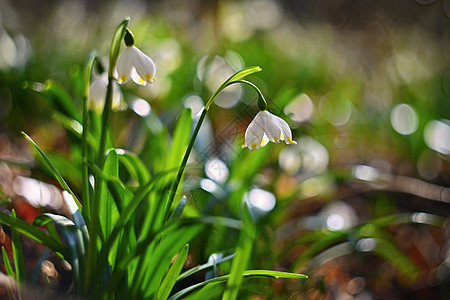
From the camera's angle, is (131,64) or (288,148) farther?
(288,148)

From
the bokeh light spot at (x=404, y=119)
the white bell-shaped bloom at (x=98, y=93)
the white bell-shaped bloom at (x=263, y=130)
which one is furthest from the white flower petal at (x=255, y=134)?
the bokeh light spot at (x=404, y=119)

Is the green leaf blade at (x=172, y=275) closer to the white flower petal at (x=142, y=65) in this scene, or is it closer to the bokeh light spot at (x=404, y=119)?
the white flower petal at (x=142, y=65)

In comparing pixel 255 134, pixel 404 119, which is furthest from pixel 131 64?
pixel 404 119

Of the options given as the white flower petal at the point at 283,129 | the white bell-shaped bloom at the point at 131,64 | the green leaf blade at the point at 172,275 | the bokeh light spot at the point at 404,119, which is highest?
the bokeh light spot at the point at 404,119

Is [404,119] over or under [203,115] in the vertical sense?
over

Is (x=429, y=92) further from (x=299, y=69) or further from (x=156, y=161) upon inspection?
(x=156, y=161)

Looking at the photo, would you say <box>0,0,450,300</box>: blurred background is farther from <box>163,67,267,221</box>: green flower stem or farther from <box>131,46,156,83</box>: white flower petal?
<box>131,46,156,83</box>: white flower petal

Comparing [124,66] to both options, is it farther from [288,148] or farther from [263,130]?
[288,148]

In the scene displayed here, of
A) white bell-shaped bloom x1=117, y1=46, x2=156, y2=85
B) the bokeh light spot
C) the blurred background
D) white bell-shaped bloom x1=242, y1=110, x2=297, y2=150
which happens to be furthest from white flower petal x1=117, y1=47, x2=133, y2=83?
the bokeh light spot

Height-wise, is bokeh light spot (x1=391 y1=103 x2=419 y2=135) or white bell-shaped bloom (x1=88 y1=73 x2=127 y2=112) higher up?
bokeh light spot (x1=391 y1=103 x2=419 y2=135)
